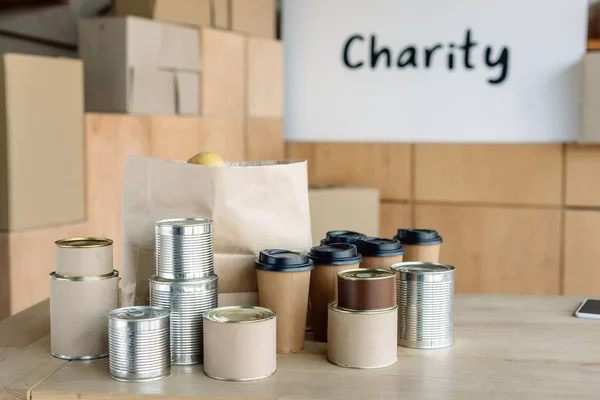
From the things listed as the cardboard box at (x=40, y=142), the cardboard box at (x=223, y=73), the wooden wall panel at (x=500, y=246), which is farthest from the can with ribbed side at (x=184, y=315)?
the wooden wall panel at (x=500, y=246)

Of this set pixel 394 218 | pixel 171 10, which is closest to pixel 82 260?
pixel 171 10

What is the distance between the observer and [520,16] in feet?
11.4

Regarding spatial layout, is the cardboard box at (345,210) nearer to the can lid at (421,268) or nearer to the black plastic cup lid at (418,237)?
the black plastic cup lid at (418,237)

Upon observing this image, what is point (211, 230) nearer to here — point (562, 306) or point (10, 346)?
point (10, 346)

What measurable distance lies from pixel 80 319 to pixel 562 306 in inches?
36.3

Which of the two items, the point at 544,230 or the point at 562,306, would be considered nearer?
the point at 562,306

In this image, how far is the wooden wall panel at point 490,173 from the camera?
3.44 metres

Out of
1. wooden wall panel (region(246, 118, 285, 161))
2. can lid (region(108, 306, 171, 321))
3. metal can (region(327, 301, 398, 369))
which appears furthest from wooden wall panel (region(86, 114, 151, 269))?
metal can (region(327, 301, 398, 369))

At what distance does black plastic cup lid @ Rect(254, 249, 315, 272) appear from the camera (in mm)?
1144

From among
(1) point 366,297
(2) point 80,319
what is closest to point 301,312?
(1) point 366,297

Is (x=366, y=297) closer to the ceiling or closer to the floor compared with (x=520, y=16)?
closer to the floor

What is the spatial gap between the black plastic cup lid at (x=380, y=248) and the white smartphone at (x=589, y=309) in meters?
0.38

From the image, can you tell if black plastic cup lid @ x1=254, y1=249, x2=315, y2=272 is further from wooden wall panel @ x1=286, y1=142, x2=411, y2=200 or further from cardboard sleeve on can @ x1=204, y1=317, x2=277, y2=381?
wooden wall panel @ x1=286, y1=142, x2=411, y2=200

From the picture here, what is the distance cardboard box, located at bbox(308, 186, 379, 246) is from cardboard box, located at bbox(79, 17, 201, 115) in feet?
2.48
